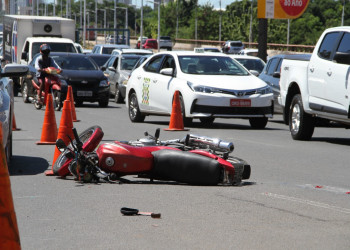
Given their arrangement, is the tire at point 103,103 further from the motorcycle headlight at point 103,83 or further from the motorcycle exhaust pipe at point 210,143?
the motorcycle exhaust pipe at point 210,143

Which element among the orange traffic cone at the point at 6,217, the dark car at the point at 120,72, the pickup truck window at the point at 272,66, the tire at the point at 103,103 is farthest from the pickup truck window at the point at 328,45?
the dark car at the point at 120,72

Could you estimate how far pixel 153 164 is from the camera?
→ 9.13 m

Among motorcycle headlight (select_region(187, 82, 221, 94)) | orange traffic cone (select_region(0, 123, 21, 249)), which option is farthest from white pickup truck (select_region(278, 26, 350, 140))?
orange traffic cone (select_region(0, 123, 21, 249))

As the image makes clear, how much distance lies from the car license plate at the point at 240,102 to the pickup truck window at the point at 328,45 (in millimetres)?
2791

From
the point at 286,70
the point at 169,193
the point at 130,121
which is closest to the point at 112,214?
the point at 169,193

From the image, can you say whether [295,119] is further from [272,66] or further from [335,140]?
[272,66]

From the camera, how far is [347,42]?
45.9ft

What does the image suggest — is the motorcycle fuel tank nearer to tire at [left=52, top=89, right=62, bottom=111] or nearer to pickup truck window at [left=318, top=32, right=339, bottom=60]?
pickup truck window at [left=318, top=32, right=339, bottom=60]

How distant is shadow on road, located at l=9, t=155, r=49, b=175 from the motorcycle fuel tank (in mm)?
1467

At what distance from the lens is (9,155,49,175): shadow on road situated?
408 inches

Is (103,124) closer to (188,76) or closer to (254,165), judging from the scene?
(188,76)

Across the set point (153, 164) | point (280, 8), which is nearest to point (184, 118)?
point (153, 164)

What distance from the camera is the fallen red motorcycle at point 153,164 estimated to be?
29.5 feet

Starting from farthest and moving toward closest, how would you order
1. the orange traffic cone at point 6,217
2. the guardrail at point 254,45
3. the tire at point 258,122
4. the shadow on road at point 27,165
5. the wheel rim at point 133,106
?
1. the guardrail at point 254,45
2. the wheel rim at point 133,106
3. the tire at point 258,122
4. the shadow on road at point 27,165
5. the orange traffic cone at point 6,217
